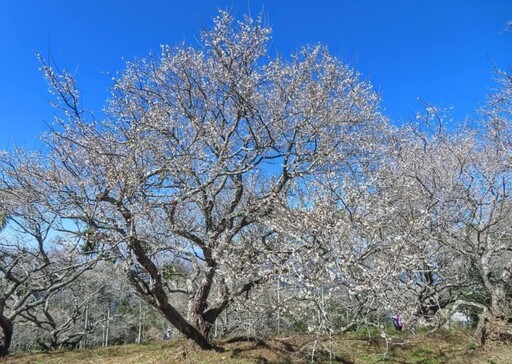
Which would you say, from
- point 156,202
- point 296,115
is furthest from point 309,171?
point 156,202

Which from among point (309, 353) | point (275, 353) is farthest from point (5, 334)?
point (309, 353)

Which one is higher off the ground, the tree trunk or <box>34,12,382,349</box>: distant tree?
<box>34,12,382,349</box>: distant tree

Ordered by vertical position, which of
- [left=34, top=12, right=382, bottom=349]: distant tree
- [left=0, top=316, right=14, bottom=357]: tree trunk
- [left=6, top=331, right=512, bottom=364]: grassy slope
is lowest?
[left=6, top=331, right=512, bottom=364]: grassy slope

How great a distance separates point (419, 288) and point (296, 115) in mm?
4826

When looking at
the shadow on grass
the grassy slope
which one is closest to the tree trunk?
the grassy slope

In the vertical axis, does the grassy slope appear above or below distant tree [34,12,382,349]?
below

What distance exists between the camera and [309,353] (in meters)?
7.71

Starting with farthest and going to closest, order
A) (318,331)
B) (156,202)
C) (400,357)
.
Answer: (400,357), (156,202), (318,331)

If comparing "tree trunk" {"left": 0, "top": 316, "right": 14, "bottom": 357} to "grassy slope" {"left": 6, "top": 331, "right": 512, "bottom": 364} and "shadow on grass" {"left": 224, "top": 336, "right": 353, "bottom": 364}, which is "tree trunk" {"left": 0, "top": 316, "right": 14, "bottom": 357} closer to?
"grassy slope" {"left": 6, "top": 331, "right": 512, "bottom": 364}

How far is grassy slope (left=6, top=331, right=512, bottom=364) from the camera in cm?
781

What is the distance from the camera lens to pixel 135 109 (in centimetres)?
823

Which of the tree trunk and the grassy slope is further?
the tree trunk

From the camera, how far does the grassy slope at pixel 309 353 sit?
7809mm

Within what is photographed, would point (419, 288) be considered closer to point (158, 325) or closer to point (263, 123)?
point (263, 123)
